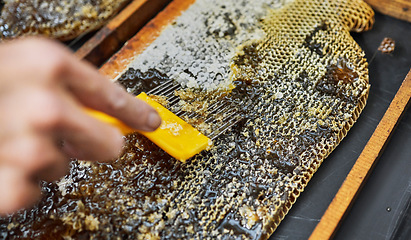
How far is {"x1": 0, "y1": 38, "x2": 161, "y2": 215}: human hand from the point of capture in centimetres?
74

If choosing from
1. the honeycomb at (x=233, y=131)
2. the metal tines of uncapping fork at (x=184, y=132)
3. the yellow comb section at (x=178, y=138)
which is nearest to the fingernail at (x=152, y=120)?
the metal tines of uncapping fork at (x=184, y=132)

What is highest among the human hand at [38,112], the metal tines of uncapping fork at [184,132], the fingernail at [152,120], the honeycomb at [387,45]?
the human hand at [38,112]

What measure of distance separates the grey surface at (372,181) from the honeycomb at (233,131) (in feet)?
0.18

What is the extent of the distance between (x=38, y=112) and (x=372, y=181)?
123 cm

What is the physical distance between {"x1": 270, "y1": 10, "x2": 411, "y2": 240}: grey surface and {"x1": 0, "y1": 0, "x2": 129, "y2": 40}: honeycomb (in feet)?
4.42

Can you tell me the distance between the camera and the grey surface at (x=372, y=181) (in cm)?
133

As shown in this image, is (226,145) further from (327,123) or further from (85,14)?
(85,14)

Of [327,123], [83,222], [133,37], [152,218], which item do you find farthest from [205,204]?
[133,37]

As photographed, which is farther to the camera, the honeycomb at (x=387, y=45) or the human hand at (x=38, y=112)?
the honeycomb at (x=387, y=45)

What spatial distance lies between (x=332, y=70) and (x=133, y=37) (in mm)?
947

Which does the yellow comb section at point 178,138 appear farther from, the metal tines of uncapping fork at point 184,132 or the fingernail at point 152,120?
the fingernail at point 152,120

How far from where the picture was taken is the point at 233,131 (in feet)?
4.76

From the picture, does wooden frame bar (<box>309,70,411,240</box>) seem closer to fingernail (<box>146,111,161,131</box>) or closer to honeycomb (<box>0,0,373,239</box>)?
honeycomb (<box>0,0,373,239</box>)

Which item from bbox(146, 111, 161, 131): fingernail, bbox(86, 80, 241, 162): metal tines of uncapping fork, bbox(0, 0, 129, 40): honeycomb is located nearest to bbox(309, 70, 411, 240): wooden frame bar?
bbox(86, 80, 241, 162): metal tines of uncapping fork
